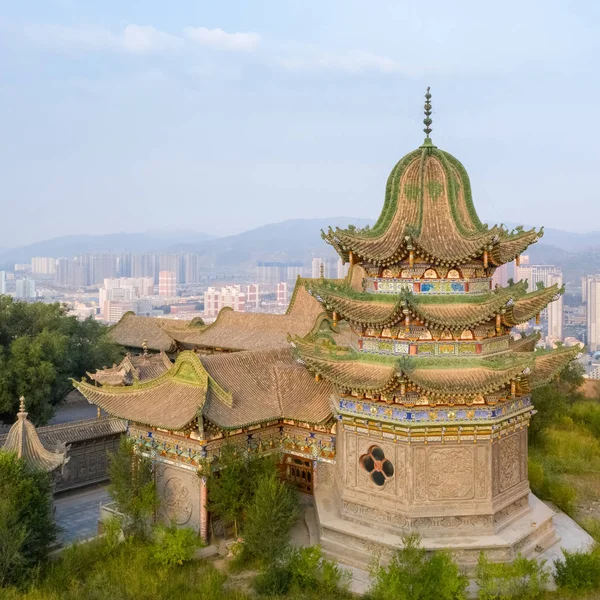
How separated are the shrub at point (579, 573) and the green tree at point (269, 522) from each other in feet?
18.2

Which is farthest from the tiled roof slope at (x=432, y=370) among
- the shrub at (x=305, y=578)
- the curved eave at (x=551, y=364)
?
the shrub at (x=305, y=578)

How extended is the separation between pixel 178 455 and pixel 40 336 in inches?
557

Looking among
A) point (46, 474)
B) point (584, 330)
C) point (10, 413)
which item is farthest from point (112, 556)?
point (584, 330)

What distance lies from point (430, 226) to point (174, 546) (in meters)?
8.88

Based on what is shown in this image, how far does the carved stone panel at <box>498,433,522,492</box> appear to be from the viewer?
14.8 m

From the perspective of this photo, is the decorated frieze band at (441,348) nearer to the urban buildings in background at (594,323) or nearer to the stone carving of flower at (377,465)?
the stone carving of flower at (377,465)

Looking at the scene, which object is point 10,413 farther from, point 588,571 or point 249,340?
point 588,571

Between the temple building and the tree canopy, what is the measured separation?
9939 mm

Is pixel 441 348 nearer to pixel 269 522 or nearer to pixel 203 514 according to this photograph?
pixel 269 522

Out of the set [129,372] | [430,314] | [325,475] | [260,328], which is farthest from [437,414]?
[260,328]

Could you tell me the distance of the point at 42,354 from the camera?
26.2m

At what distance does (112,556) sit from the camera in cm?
1472

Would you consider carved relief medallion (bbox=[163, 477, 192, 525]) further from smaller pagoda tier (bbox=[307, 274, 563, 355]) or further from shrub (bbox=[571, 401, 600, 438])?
shrub (bbox=[571, 401, 600, 438])

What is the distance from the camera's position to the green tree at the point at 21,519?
43.9 feet
